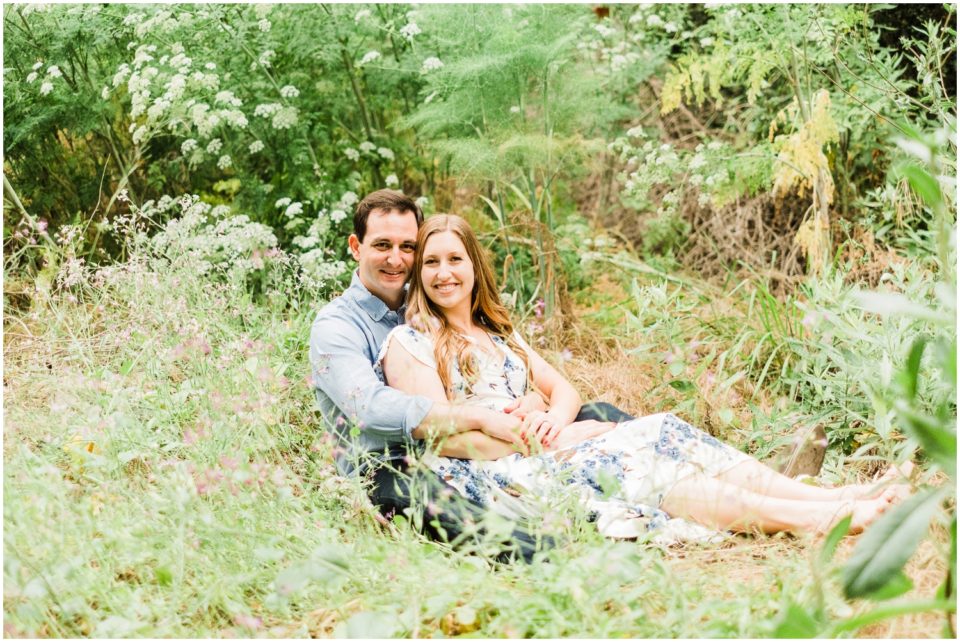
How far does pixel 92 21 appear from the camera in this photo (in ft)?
14.5

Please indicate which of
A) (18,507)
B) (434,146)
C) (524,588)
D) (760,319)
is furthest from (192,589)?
(434,146)

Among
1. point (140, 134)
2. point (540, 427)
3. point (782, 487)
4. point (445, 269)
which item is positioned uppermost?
point (140, 134)

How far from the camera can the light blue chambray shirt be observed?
2496 mm

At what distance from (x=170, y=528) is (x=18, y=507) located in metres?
0.35

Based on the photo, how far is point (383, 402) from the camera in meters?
2.53

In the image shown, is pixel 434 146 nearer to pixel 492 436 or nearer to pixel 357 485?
pixel 492 436

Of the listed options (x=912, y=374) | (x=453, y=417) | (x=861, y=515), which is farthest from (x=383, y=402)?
(x=912, y=374)

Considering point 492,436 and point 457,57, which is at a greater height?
point 457,57

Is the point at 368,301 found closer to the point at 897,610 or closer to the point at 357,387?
the point at 357,387

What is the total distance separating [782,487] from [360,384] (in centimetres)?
132

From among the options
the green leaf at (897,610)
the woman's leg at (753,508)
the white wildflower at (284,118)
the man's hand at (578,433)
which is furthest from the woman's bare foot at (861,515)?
the white wildflower at (284,118)

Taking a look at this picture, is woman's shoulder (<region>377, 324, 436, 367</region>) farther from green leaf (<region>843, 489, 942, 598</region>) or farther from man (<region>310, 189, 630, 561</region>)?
green leaf (<region>843, 489, 942, 598</region>)

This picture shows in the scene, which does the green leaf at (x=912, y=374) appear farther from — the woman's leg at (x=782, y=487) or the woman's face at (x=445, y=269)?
the woman's face at (x=445, y=269)

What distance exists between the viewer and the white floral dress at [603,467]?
2.25 metres
